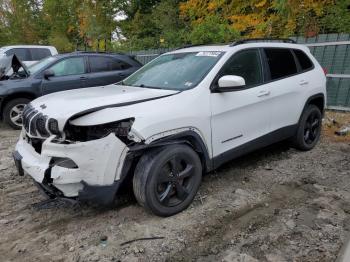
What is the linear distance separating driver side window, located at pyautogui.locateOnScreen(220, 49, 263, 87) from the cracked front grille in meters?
2.10

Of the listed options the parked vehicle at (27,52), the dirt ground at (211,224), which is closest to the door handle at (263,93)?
the dirt ground at (211,224)

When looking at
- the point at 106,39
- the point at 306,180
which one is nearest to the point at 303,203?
the point at 306,180

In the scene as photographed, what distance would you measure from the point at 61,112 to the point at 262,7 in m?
12.3

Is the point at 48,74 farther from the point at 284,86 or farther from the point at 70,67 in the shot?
the point at 284,86

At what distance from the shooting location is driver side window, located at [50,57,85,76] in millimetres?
8156

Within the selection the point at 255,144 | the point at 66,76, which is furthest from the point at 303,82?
the point at 66,76

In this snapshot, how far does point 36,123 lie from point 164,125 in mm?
1272

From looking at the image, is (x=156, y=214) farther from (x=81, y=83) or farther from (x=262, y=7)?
(x=262, y=7)

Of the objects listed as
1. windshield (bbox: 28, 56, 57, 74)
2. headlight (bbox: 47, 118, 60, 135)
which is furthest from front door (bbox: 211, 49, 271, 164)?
windshield (bbox: 28, 56, 57, 74)

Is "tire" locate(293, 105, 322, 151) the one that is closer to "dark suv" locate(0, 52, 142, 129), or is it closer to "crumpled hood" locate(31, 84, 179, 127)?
"crumpled hood" locate(31, 84, 179, 127)

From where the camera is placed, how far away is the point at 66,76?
818cm

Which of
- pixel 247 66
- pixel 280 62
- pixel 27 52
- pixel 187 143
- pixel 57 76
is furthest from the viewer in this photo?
pixel 27 52

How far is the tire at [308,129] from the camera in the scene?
5340mm

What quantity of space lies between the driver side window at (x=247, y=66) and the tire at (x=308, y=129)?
129 centimetres
